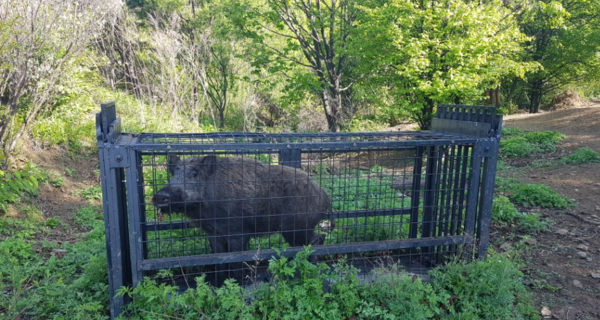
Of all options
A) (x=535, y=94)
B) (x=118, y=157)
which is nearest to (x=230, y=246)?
(x=118, y=157)

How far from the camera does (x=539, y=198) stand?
659cm

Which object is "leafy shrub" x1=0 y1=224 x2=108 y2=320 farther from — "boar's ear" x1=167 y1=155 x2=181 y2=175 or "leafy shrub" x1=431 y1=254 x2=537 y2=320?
"leafy shrub" x1=431 y1=254 x2=537 y2=320

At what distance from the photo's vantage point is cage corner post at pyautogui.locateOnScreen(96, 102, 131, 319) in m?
3.30

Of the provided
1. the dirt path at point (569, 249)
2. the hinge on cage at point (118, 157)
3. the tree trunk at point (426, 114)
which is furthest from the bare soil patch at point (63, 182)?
the tree trunk at point (426, 114)

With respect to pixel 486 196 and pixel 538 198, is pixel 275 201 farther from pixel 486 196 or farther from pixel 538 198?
pixel 538 198

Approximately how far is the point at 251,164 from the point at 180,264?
1.35 metres

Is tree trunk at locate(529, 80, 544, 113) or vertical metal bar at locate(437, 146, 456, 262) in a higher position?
tree trunk at locate(529, 80, 544, 113)

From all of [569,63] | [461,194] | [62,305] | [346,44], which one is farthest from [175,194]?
[569,63]

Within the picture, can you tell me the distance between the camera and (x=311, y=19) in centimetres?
1359

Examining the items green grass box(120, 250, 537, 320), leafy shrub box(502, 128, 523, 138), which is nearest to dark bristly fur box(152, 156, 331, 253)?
green grass box(120, 250, 537, 320)

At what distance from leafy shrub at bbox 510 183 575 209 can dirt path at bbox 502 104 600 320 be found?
6.7 inches

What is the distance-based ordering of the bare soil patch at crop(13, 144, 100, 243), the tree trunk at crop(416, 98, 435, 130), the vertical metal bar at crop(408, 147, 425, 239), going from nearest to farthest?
the vertical metal bar at crop(408, 147, 425, 239)
the bare soil patch at crop(13, 144, 100, 243)
the tree trunk at crop(416, 98, 435, 130)

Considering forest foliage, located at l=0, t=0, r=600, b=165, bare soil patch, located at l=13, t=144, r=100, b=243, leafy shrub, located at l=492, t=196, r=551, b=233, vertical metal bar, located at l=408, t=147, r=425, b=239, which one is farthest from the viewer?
forest foliage, located at l=0, t=0, r=600, b=165

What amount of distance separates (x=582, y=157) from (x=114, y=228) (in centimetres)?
932
